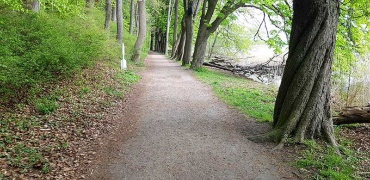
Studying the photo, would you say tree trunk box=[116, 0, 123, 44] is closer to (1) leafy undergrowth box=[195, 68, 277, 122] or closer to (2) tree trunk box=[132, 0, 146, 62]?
(2) tree trunk box=[132, 0, 146, 62]

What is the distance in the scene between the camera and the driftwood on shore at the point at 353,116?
733 centimetres

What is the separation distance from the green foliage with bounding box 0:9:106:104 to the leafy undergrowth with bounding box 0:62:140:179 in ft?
1.75

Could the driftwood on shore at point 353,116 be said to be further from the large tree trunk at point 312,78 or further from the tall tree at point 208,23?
the tall tree at point 208,23

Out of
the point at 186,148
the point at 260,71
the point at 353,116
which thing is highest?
the point at 260,71

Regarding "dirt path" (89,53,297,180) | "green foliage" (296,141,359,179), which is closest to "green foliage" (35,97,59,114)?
"dirt path" (89,53,297,180)

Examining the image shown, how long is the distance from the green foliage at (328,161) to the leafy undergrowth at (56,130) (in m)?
4.11

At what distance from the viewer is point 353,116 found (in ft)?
24.6

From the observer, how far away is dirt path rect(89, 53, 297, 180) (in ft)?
15.9

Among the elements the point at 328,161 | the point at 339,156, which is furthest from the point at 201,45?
the point at 328,161

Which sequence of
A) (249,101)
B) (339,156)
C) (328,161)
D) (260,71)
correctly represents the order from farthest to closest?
(260,71), (249,101), (339,156), (328,161)

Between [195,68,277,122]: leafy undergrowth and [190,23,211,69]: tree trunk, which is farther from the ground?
[190,23,211,69]: tree trunk

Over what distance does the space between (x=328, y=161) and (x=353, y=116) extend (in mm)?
2915

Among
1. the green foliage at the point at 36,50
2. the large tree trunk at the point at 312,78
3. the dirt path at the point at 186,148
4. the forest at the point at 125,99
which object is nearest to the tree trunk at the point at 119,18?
the forest at the point at 125,99

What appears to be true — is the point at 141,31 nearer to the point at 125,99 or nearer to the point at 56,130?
the point at 125,99
